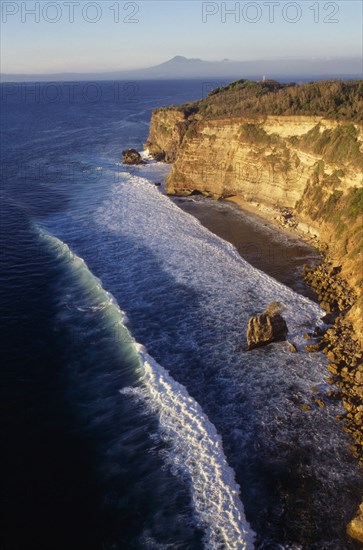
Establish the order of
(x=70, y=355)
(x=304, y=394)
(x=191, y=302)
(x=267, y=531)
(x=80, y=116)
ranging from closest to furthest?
(x=267, y=531)
(x=304, y=394)
(x=70, y=355)
(x=191, y=302)
(x=80, y=116)

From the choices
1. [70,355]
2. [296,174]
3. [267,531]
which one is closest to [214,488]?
[267,531]

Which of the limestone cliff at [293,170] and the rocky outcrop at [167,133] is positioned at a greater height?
the rocky outcrop at [167,133]

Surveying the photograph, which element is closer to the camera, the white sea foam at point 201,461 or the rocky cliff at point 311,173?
the white sea foam at point 201,461

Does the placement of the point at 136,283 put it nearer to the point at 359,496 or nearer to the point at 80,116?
the point at 359,496

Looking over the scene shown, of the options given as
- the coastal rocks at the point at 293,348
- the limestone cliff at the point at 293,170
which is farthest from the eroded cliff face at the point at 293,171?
the coastal rocks at the point at 293,348

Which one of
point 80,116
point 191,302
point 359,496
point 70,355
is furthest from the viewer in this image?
point 80,116

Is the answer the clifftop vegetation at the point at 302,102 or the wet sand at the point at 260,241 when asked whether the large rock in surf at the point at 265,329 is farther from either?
the clifftop vegetation at the point at 302,102

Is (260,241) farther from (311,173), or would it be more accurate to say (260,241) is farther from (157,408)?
(157,408)
